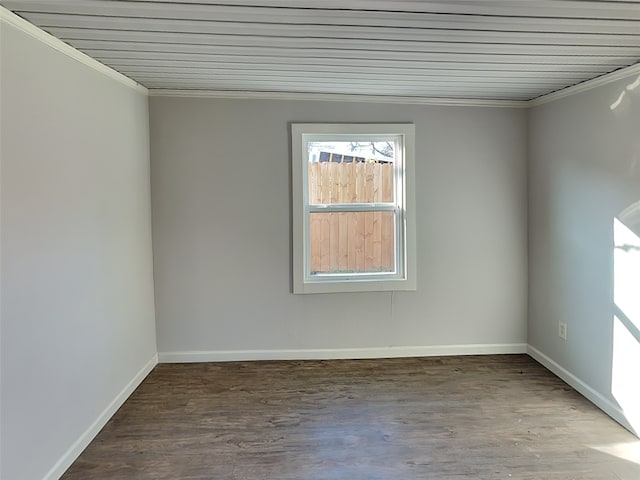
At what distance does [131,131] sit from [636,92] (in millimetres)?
3222

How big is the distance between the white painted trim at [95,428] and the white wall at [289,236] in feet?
1.27

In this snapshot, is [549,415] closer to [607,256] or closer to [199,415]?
[607,256]

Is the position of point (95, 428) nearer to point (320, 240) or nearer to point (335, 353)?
point (335, 353)

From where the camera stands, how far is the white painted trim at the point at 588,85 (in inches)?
99.0

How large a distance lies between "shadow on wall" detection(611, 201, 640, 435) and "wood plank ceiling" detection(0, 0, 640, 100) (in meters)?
0.97

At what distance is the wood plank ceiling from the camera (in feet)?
5.82

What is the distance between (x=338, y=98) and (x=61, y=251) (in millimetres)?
2270

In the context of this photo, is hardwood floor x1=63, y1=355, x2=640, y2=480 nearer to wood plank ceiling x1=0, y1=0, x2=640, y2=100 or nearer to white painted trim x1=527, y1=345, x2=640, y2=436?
white painted trim x1=527, y1=345, x2=640, y2=436

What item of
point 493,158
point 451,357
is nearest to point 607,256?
point 493,158

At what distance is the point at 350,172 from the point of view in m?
3.62

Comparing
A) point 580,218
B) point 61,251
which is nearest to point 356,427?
point 61,251

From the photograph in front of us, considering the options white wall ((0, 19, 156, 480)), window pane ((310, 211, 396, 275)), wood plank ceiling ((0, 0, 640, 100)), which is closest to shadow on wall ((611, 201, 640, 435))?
wood plank ceiling ((0, 0, 640, 100))

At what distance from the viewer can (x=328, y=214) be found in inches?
142

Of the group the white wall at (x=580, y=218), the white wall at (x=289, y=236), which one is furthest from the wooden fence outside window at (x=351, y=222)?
the white wall at (x=580, y=218)
